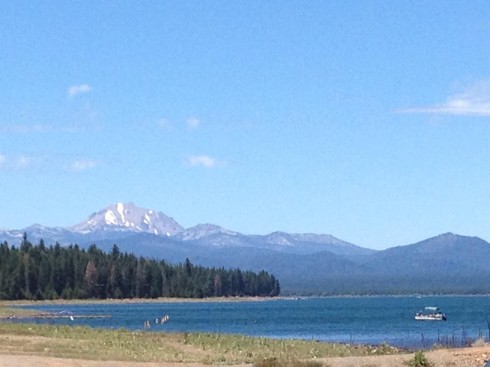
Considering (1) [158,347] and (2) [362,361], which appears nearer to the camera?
(2) [362,361]

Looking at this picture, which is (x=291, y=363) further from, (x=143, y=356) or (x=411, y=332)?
(x=411, y=332)

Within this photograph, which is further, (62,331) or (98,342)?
(62,331)

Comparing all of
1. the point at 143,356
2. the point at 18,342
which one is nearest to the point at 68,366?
the point at 143,356

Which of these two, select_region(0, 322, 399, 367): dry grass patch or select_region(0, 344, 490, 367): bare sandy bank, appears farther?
select_region(0, 322, 399, 367): dry grass patch

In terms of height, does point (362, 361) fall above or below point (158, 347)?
below

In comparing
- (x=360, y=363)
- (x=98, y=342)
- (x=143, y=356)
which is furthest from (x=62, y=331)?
(x=360, y=363)

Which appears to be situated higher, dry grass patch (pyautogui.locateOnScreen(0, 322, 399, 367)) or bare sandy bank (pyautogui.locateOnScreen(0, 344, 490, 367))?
dry grass patch (pyautogui.locateOnScreen(0, 322, 399, 367))

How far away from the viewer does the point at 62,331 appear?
77188 mm

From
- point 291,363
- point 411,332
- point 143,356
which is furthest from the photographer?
point 411,332

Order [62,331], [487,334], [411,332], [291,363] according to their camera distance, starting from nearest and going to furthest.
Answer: [291,363]
[62,331]
[487,334]
[411,332]

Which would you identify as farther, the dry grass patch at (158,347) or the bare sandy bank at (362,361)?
the dry grass patch at (158,347)

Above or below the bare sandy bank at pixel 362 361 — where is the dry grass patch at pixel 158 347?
above

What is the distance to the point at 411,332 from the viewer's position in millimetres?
112625

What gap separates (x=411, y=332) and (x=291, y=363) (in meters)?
59.9
